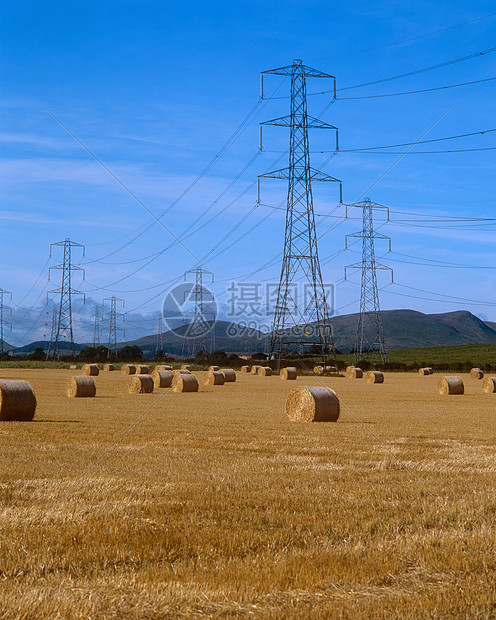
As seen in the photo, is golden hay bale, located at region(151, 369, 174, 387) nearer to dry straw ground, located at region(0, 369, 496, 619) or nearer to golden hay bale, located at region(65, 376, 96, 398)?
golden hay bale, located at region(65, 376, 96, 398)

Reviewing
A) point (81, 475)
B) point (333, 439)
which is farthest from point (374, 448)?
point (81, 475)

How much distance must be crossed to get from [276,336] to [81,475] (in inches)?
2120

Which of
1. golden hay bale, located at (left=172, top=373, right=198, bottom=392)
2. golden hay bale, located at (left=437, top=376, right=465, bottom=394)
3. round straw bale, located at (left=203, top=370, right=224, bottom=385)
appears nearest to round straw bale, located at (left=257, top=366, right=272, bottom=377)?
round straw bale, located at (left=203, top=370, right=224, bottom=385)

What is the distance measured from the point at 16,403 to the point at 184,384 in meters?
20.6

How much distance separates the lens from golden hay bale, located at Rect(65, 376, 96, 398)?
3522 cm

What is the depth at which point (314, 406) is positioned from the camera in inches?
962

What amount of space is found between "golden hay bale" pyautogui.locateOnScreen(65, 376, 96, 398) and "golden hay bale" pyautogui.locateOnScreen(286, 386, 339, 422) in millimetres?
13556

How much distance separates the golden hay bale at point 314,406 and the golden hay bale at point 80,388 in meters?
13.6

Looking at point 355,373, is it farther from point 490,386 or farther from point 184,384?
point 184,384

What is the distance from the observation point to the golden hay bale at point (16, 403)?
869 inches

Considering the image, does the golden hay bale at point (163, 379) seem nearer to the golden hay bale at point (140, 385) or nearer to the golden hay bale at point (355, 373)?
the golden hay bale at point (140, 385)

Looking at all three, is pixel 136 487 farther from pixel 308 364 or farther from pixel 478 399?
pixel 308 364

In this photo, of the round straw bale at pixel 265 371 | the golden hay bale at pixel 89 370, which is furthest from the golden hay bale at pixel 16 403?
the round straw bale at pixel 265 371

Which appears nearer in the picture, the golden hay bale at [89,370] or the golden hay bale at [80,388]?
the golden hay bale at [80,388]
